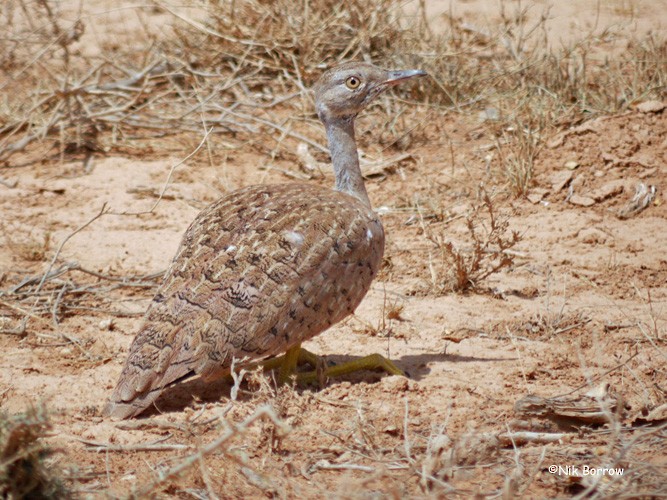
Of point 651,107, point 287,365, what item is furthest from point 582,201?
point 287,365

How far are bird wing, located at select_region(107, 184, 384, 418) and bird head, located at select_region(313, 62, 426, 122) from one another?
800 millimetres

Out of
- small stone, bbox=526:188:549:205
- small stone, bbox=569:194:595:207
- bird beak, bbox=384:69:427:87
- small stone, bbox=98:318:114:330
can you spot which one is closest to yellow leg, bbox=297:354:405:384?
small stone, bbox=98:318:114:330

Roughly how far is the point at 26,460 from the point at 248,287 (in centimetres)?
137

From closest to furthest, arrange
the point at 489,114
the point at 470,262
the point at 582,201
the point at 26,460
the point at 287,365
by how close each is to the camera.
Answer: the point at 26,460 < the point at 287,365 < the point at 470,262 < the point at 582,201 < the point at 489,114

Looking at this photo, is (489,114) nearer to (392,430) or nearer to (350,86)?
(350,86)

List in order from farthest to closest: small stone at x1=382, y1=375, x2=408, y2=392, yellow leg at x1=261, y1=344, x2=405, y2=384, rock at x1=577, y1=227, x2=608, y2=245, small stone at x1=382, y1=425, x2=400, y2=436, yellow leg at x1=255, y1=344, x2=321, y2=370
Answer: rock at x1=577, y1=227, x2=608, y2=245 < yellow leg at x1=255, y1=344, x2=321, y2=370 < yellow leg at x1=261, y1=344, x2=405, y2=384 < small stone at x1=382, y1=375, x2=408, y2=392 < small stone at x1=382, y1=425, x2=400, y2=436

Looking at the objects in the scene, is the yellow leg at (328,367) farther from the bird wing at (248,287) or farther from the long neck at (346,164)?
the long neck at (346,164)

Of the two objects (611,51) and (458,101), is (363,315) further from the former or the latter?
(611,51)

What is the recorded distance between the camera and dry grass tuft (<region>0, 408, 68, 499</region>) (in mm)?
2938

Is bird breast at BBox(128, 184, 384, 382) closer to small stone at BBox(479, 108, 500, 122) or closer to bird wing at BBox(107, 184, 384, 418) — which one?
bird wing at BBox(107, 184, 384, 418)

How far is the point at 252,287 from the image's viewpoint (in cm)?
413

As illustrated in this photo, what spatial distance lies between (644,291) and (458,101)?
301 cm

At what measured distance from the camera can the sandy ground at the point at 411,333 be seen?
3588mm

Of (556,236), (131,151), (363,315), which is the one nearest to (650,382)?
(363,315)
